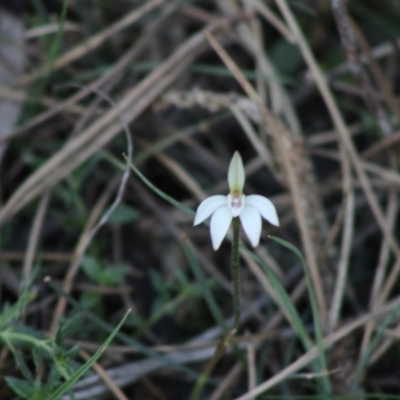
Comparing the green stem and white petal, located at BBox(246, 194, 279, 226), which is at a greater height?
white petal, located at BBox(246, 194, 279, 226)

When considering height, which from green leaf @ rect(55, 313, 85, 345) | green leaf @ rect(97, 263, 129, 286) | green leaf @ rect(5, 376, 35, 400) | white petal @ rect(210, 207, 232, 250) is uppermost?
white petal @ rect(210, 207, 232, 250)

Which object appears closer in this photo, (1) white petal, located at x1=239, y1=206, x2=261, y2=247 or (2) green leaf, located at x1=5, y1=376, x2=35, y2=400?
(1) white petal, located at x1=239, y1=206, x2=261, y2=247

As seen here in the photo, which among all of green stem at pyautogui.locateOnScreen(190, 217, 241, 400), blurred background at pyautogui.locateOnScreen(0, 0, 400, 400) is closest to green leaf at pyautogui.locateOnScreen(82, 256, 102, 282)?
blurred background at pyautogui.locateOnScreen(0, 0, 400, 400)

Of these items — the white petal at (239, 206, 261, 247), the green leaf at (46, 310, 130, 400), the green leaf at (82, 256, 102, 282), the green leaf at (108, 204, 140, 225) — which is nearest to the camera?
the white petal at (239, 206, 261, 247)

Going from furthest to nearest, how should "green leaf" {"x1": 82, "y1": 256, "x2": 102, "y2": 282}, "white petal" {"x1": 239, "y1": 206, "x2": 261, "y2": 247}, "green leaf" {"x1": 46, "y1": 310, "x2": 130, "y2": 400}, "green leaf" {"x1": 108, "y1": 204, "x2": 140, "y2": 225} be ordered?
1. "green leaf" {"x1": 108, "y1": 204, "x2": 140, "y2": 225}
2. "green leaf" {"x1": 82, "y1": 256, "x2": 102, "y2": 282}
3. "green leaf" {"x1": 46, "y1": 310, "x2": 130, "y2": 400}
4. "white petal" {"x1": 239, "y1": 206, "x2": 261, "y2": 247}

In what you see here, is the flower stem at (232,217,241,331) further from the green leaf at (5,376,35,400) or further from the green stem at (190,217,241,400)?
the green leaf at (5,376,35,400)

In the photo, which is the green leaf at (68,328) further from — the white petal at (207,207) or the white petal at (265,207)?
the white petal at (265,207)
